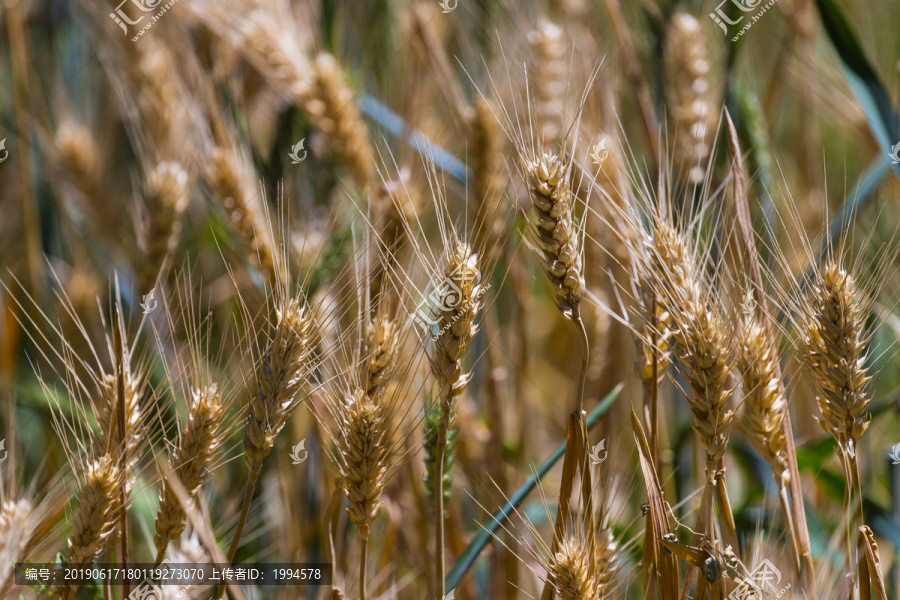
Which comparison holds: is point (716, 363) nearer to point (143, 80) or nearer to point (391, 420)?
point (391, 420)

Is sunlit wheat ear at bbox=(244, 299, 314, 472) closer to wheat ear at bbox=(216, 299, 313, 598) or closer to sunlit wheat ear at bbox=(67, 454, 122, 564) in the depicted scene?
wheat ear at bbox=(216, 299, 313, 598)

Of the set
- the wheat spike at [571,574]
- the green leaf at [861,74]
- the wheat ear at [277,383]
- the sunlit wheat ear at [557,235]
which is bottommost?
the wheat spike at [571,574]

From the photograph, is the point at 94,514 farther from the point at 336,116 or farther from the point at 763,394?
the point at 336,116

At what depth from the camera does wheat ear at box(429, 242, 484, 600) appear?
54 centimetres

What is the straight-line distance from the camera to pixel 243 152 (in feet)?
3.56

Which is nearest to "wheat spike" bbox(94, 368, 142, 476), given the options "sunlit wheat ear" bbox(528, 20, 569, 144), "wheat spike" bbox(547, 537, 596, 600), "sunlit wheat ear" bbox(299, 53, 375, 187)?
"wheat spike" bbox(547, 537, 596, 600)

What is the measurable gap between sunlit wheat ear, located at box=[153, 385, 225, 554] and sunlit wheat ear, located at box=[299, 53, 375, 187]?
56cm

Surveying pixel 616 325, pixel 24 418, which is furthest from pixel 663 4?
pixel 24 418

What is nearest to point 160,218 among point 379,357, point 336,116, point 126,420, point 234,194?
point 234,194

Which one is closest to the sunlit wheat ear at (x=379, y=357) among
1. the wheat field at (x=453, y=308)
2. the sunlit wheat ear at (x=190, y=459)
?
the wheat field at (x=453, y=308)

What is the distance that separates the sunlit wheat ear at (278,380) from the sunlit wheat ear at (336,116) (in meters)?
0.54

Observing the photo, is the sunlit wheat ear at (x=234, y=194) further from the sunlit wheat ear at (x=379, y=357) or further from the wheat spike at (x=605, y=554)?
the wheat spike at (x=605, y=554)

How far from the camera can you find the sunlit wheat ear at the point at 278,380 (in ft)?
1.84

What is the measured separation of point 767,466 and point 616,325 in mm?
282
